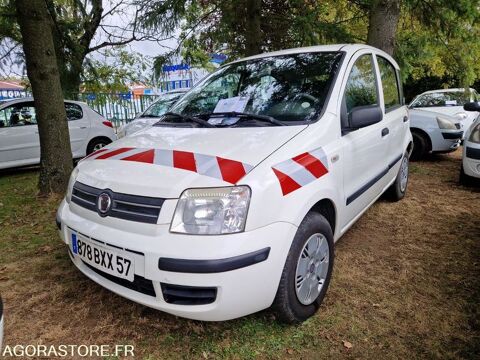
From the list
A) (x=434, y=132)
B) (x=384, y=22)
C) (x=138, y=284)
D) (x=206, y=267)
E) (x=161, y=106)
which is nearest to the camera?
(x=206, y=267)

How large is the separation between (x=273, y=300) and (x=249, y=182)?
0.67m

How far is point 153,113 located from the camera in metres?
7.95

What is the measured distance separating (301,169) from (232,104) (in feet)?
3.04

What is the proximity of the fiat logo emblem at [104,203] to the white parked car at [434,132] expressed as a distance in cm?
645

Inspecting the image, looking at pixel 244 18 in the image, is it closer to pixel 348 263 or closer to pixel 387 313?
pixel 348 263

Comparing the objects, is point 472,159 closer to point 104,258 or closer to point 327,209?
point 327,209

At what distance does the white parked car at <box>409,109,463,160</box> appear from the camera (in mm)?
6758

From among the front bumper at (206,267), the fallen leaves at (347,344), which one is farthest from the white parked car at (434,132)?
the front bumper at (206,267)

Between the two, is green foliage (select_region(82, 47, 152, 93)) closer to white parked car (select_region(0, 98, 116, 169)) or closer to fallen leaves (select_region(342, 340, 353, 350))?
white parked car (select_region(0, 98, 116, 169))

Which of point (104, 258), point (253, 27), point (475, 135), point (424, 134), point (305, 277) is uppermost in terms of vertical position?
point (253, 27)

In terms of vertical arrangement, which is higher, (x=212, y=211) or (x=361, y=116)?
(x=361, y=116)

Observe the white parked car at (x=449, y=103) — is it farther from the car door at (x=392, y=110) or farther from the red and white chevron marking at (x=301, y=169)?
the red and white chevron marking at (x=301, y=169)

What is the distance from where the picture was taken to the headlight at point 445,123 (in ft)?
22.1

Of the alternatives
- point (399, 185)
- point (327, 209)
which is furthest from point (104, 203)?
point (399, 185)
